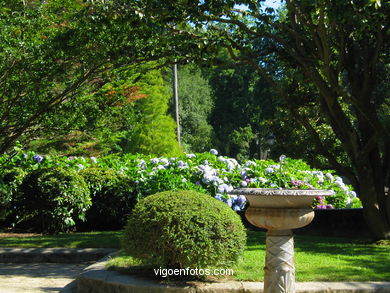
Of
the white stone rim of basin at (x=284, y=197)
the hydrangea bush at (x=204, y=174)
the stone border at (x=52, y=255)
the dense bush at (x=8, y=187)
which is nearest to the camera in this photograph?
the white stone rim of basin at (x=284, y=197)

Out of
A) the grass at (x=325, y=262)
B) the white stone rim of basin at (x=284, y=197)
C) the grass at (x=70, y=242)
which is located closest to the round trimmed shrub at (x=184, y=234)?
the grass at (x=325, y=262)

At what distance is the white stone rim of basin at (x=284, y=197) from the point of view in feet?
15.8

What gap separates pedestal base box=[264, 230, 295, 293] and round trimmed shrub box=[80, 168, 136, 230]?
6.52 m

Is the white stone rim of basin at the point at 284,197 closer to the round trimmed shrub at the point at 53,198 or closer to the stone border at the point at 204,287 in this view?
the stone border at the point at 204,287

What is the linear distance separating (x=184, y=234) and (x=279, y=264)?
1.01 m

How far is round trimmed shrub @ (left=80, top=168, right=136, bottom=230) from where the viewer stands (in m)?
11.2

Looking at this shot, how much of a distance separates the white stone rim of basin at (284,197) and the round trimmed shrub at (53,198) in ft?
20.8

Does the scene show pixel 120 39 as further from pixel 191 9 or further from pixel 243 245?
pixel 243 245

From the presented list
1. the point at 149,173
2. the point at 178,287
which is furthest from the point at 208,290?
the point at 149,173

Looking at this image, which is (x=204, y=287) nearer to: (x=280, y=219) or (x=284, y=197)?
(x=280, y=219)

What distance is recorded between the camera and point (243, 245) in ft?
18.7

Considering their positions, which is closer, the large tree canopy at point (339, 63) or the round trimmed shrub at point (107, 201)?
the large tree canopy at point (339, 63)

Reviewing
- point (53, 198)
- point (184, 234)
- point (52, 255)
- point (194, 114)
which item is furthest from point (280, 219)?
point (194, 114)

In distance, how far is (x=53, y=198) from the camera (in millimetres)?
10516
